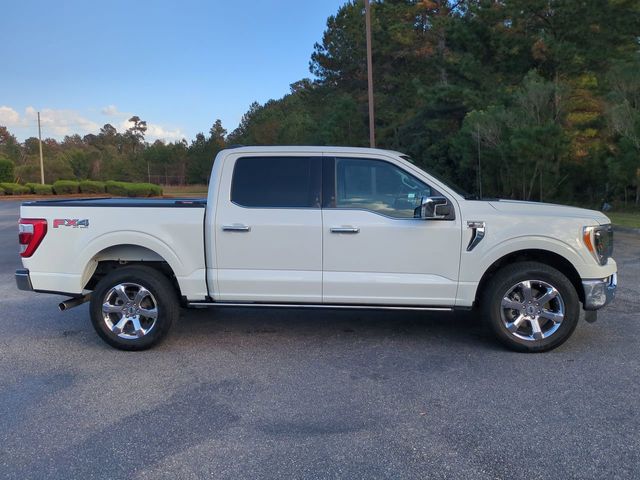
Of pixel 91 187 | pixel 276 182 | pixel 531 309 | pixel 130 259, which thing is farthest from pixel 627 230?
pixel 91 187

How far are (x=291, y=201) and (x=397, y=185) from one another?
3.40 feet

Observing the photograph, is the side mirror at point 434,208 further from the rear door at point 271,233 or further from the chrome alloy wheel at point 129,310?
the chrome alloy wheel at point 129,310

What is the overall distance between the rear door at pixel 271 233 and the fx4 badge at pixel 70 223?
132 cm

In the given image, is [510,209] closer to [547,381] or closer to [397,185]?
[397,185]

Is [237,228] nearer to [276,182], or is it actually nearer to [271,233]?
[271,233]

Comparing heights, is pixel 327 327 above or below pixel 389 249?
below

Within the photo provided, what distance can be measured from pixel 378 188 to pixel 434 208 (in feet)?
1.95

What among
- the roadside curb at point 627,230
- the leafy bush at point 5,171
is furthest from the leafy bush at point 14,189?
the roadside curb at point 627,230

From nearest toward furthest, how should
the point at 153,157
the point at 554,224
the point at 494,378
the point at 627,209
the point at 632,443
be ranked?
the point at 632,443 → the point at 494,378 → the point at 554,224 → the point at 627,209 → the point at 153,157

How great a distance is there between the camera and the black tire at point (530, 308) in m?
5.13

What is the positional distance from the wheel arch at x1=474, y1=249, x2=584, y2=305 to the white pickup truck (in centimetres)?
2

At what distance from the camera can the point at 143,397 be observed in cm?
436

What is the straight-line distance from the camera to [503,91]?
23312 mm

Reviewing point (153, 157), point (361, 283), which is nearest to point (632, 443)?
point (361, 283)
